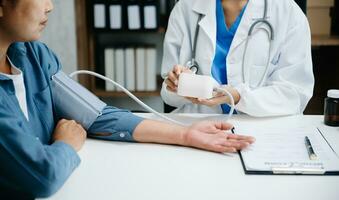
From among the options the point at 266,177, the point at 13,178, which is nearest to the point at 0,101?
the point at 13,178

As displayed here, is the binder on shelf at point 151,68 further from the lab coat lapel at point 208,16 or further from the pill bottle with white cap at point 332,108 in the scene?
the pill bottle with white cap at point 332,108

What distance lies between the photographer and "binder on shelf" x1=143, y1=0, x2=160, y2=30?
2395 mm

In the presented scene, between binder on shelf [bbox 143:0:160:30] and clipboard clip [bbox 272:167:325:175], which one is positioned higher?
binder on shelf [bbox 143:0:160:30]

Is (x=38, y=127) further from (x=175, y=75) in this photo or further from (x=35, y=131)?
(x=175, y=75)

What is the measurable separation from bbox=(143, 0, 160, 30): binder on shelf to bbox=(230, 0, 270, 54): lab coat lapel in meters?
0.92

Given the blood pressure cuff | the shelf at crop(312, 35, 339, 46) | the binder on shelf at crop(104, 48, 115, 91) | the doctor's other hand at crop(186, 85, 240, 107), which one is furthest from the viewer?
the binder on shelf at crop(104, 48, 115, 91)

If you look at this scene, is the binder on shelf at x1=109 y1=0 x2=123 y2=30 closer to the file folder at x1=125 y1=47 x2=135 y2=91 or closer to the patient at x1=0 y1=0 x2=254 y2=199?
the file folder at x1=125 y1=47 x2=135 y2=91

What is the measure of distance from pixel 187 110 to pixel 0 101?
2.68 ft

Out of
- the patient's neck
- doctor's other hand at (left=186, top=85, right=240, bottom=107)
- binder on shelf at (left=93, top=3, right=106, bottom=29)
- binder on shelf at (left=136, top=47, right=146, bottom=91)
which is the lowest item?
binder on shelf at (left=136, top=47, right=146, bottom=91)

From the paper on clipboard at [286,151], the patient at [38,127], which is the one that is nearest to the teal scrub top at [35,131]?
the patient at [38,127]

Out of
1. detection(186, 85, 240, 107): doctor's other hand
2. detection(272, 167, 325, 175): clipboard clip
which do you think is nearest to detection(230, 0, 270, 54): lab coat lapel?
detection(186, 85, 240, 107): doctor's other hand

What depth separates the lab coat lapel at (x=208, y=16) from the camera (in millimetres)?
1566

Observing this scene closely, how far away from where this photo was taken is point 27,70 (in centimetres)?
108

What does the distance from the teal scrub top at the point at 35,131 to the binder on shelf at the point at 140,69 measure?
4.26 feet
